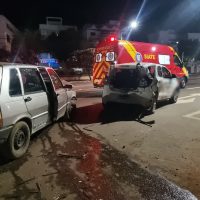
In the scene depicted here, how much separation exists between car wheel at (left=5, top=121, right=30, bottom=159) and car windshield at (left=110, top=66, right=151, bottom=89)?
4.56 meters

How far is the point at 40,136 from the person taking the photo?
7.16m

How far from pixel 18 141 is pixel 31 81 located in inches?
54.7

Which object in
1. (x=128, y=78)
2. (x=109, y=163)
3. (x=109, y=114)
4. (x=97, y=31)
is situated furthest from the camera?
(x=97, y=31)

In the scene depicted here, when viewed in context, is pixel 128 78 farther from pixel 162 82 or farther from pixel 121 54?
pixel 121 54

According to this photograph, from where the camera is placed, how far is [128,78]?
382 inches

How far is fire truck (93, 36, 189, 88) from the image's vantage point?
15.4 meters

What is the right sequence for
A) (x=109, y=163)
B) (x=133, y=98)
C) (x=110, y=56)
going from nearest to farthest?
(x=109, y=163)
(x=133, y=98)
(x=110, y=56)

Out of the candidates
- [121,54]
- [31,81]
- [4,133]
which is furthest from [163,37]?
[4,133]

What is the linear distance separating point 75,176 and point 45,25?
3241 inches

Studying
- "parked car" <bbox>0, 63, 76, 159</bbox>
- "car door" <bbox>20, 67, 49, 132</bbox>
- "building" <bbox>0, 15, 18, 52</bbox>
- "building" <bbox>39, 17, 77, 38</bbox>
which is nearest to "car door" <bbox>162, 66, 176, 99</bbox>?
"parked car" <bbox>0, 63, 76, 159</bbox>

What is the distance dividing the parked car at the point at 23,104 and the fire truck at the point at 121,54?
8.43 meters

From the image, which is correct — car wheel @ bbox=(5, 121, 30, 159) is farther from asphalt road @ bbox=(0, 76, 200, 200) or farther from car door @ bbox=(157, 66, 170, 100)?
car door @ bbox=(157, 66, 170, 100)

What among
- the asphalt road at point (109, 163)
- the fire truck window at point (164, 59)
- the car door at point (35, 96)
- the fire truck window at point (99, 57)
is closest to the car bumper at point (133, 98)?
the asphalt road at point (109, 163)

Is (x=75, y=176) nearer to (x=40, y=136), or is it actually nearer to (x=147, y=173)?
(x=147, y=173)
